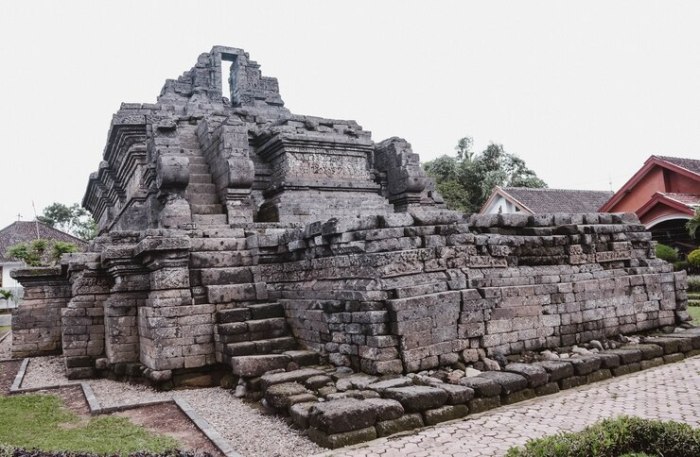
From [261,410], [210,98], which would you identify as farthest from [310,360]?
[210,98]

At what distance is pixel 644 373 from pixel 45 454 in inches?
272

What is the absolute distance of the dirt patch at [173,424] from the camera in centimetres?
531

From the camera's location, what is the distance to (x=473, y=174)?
3319cm

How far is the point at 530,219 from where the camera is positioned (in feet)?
27.3

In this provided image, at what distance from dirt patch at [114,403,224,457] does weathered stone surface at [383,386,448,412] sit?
175 centimetres

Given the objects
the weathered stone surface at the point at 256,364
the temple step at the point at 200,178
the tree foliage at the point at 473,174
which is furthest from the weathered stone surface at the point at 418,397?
the tree foliage at the point at 473,174

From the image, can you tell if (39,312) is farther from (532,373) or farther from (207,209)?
(532,373)

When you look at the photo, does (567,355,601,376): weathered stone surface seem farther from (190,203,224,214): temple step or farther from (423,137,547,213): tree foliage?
(423,137,547,213): tree foliage

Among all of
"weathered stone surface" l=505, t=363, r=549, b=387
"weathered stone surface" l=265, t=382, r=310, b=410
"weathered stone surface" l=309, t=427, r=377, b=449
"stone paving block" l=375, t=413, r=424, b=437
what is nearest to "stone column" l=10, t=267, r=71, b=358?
"weathered stone surface" l=265, t=382, r=310, b=410

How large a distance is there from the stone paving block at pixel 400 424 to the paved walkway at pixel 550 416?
109 mm

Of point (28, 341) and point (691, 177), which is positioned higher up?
point (691, 177)

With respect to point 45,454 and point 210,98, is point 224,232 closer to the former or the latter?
point 45,454

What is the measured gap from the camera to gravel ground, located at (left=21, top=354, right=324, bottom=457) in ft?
17.0

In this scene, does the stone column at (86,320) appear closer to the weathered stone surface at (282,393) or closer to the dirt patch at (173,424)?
the dirt patch at (173,424)
